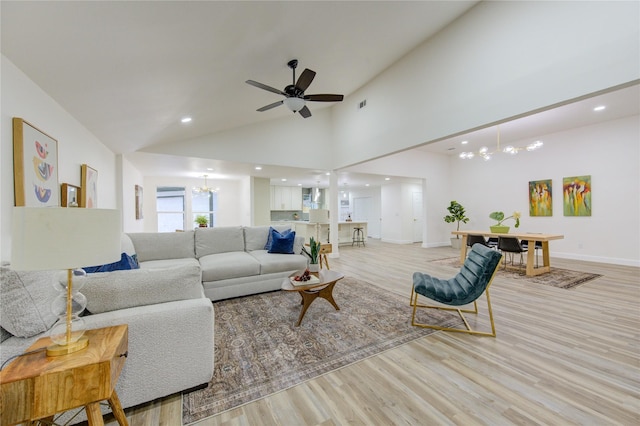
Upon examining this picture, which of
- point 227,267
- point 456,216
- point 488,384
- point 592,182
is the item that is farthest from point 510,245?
point 227,267

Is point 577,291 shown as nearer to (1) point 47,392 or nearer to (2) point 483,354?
(2) point 483,354

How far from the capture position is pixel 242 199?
351 inches

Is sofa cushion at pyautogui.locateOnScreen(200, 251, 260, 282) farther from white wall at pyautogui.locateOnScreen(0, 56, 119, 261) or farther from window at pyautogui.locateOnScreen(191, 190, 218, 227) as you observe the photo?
window at pyautogui.locateOnScreen(191, 190, 218, 227)

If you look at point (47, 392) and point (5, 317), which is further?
point (5, 317)

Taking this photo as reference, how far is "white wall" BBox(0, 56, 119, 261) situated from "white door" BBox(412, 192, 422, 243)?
908cm

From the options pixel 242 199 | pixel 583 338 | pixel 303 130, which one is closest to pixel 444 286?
pixel 583 338

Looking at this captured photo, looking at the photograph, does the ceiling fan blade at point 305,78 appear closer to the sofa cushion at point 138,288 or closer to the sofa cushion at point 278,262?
the sofa cushion at point 138,288

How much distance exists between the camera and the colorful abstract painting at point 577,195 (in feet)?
19.4

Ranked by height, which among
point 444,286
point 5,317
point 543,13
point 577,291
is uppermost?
point 543,13

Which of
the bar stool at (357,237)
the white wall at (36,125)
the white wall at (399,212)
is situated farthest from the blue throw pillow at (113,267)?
the white wall at (399,212)

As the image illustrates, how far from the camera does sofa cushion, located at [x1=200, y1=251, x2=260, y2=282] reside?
11.1ft

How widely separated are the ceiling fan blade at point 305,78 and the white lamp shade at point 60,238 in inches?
94.4

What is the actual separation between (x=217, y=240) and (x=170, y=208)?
5.42 metres

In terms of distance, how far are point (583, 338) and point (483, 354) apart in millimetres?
1143
